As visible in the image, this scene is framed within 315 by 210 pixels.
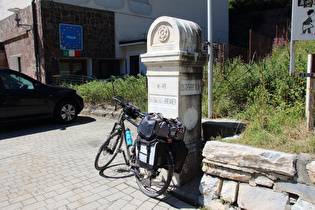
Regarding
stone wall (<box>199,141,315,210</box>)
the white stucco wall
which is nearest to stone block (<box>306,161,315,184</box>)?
stone wall (<box>199,141,315,210</box>)

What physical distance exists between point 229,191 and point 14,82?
649 cm

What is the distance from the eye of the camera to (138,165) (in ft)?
11.2

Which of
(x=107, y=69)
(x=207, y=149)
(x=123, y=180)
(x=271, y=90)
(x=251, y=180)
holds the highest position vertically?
(x=107, y=69)

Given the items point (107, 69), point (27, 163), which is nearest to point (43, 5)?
point (107, 69)

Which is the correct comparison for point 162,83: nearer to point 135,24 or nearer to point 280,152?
point 280,152

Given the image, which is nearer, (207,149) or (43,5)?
(207,149)

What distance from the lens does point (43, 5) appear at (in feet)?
42.5

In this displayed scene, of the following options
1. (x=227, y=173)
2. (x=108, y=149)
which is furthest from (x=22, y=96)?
(x=227, y=173)

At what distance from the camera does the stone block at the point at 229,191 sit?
9.99ft

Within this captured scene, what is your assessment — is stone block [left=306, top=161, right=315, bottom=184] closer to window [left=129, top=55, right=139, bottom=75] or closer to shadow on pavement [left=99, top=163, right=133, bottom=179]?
shadow on pavement [left=99, top=163, right=133, bottom=179]

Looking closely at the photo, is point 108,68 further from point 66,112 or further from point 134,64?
point 66,112

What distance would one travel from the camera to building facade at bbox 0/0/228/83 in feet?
43.9

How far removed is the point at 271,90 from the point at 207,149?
2.17 metres

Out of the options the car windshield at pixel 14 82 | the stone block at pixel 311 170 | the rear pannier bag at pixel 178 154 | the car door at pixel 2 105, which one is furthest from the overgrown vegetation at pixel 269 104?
the car door at pixel 2 105
